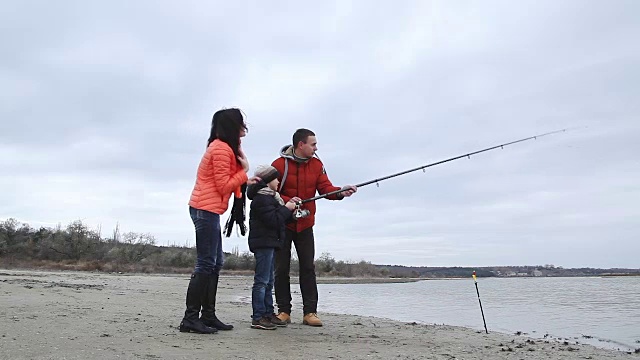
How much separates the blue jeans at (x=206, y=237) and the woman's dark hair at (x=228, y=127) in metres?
0.68

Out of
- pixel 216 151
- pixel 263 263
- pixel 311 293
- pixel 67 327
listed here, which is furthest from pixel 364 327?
pixel 67 327

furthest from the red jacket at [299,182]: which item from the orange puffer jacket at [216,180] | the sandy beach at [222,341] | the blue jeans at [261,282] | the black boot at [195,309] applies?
the black boot at [195,309]

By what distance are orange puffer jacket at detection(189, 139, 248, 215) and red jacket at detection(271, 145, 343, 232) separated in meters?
0.95

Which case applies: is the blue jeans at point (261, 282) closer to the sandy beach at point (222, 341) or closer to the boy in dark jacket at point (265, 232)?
the boy in dark jacket at point (265, 232)

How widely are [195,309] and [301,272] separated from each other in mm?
1487

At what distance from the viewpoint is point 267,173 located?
5.22 meters

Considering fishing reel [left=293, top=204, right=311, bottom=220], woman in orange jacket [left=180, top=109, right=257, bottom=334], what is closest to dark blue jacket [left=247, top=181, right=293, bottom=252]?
fishing reel [left=293, top=204, right=311, bottom=220]

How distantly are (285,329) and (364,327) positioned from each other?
1176 mm

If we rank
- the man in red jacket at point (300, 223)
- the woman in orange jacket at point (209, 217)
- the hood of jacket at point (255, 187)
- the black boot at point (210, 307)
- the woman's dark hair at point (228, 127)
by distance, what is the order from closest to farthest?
the woman in orange jacket at point (209, 217) → the black boot at point (210, 307) → the woman's dark hair at point (228, 127) → the hood of jacket at point (255, 187) → the man in red jacket at point (300, 223)

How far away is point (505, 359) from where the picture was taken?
4.13m

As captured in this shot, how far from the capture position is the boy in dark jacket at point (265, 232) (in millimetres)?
5049

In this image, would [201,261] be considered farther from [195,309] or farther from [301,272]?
[301,272]

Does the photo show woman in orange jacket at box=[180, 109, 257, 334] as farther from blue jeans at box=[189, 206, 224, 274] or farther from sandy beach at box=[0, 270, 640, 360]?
sandy beach at box=[0, 270, 640, 360]

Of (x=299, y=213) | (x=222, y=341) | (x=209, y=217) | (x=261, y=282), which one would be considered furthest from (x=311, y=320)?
(x=209, y=217)
